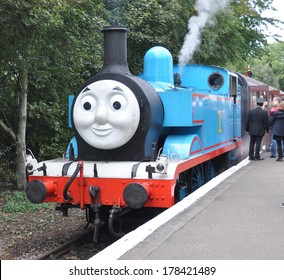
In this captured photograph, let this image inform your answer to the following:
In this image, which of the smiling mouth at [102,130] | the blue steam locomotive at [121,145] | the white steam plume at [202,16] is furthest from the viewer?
the white steam plume at [202,16]

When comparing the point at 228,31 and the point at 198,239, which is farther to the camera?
the point at 228,31

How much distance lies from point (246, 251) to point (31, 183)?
9.86 ft

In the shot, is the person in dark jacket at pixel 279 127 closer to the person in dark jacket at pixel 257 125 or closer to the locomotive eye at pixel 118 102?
the person in dark jacket at pixel 257 125

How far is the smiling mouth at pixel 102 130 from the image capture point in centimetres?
579

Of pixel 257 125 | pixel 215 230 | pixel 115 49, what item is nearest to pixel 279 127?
pixel 257 125

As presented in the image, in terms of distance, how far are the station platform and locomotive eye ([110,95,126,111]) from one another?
1461 millimetres

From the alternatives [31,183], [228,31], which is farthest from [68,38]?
[228,31]

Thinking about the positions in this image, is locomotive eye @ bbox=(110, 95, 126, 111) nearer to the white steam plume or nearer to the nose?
the nose

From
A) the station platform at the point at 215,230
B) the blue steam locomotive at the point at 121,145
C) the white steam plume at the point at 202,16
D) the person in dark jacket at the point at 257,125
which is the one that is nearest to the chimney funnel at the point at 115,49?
the blue steam locomotive at the point at 121,145

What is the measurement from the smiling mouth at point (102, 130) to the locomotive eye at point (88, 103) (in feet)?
0.89

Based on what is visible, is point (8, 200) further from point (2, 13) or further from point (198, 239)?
point (198, 239)

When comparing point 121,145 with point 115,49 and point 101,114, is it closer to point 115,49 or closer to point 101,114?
point 101,114

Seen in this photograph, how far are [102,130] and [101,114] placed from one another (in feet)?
0.81

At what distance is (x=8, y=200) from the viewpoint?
924 cm
